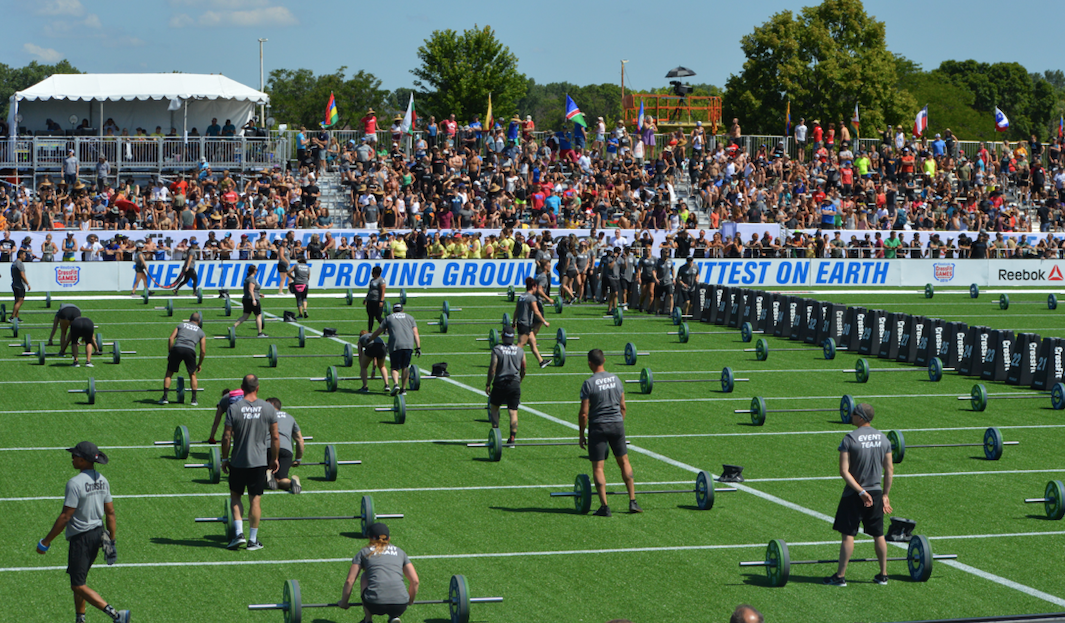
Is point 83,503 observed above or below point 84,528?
above

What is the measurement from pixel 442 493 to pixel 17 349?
15761 millimetres

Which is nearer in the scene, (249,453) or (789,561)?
(789,561)

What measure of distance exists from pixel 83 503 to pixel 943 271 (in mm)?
38305

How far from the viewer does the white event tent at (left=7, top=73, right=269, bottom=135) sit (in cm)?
4797

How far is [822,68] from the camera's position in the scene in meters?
77.7

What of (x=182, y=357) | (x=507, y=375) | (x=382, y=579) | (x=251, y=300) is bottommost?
(x=382, y=579)

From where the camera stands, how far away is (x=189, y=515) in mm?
14648

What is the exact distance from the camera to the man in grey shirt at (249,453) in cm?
1314

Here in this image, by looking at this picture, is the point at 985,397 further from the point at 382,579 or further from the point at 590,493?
the point at 382,579

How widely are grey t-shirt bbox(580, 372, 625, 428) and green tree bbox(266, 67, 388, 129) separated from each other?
86627 mm

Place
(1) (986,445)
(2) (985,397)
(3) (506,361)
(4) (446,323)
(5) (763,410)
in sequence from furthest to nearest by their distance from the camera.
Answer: (4) (446,323), (2) (985,397), (5) (763,410), (3) (506,361), (1) (986,445)

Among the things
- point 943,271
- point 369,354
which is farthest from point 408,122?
point 369,354

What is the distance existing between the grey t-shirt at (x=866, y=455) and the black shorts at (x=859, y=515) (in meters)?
0.07

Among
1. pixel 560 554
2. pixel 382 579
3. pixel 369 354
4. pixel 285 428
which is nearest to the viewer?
pixel 382 579
